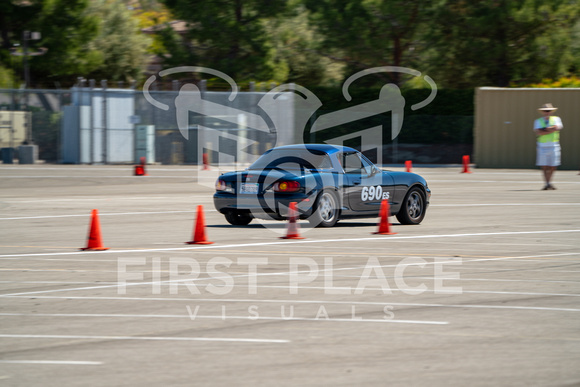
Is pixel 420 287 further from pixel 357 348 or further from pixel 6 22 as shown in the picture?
pixel 6 22

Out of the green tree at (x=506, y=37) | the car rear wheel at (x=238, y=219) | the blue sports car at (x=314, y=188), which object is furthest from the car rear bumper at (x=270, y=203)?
the green tree at (x=506, y=37)

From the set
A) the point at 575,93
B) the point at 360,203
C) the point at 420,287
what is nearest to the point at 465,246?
the point at 360,203

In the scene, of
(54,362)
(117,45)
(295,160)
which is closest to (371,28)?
(117,45)

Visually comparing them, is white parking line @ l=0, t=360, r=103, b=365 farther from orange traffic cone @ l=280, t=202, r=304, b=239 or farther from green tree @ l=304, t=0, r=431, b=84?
green tree @ l=304, t=0, r=431, b=84

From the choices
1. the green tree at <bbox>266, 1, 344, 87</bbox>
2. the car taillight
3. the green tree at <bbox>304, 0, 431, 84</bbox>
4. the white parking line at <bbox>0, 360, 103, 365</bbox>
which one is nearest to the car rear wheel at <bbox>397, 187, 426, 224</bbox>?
the car taillight

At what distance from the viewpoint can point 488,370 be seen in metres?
5.38

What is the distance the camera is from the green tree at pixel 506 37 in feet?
Answer: 135

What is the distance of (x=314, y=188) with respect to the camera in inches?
508

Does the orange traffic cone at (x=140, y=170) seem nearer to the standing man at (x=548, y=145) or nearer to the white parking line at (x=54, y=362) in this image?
the standing man at (x=548, y=145)

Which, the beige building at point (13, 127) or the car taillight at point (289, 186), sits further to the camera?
the beige building at point (13, 127)

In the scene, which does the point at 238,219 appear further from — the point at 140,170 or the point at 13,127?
the point at 13,127

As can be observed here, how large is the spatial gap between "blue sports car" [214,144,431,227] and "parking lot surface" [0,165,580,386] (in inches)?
14.3

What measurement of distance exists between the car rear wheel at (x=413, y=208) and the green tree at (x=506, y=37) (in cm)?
2867

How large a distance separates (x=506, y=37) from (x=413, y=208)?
29801 millimetres
